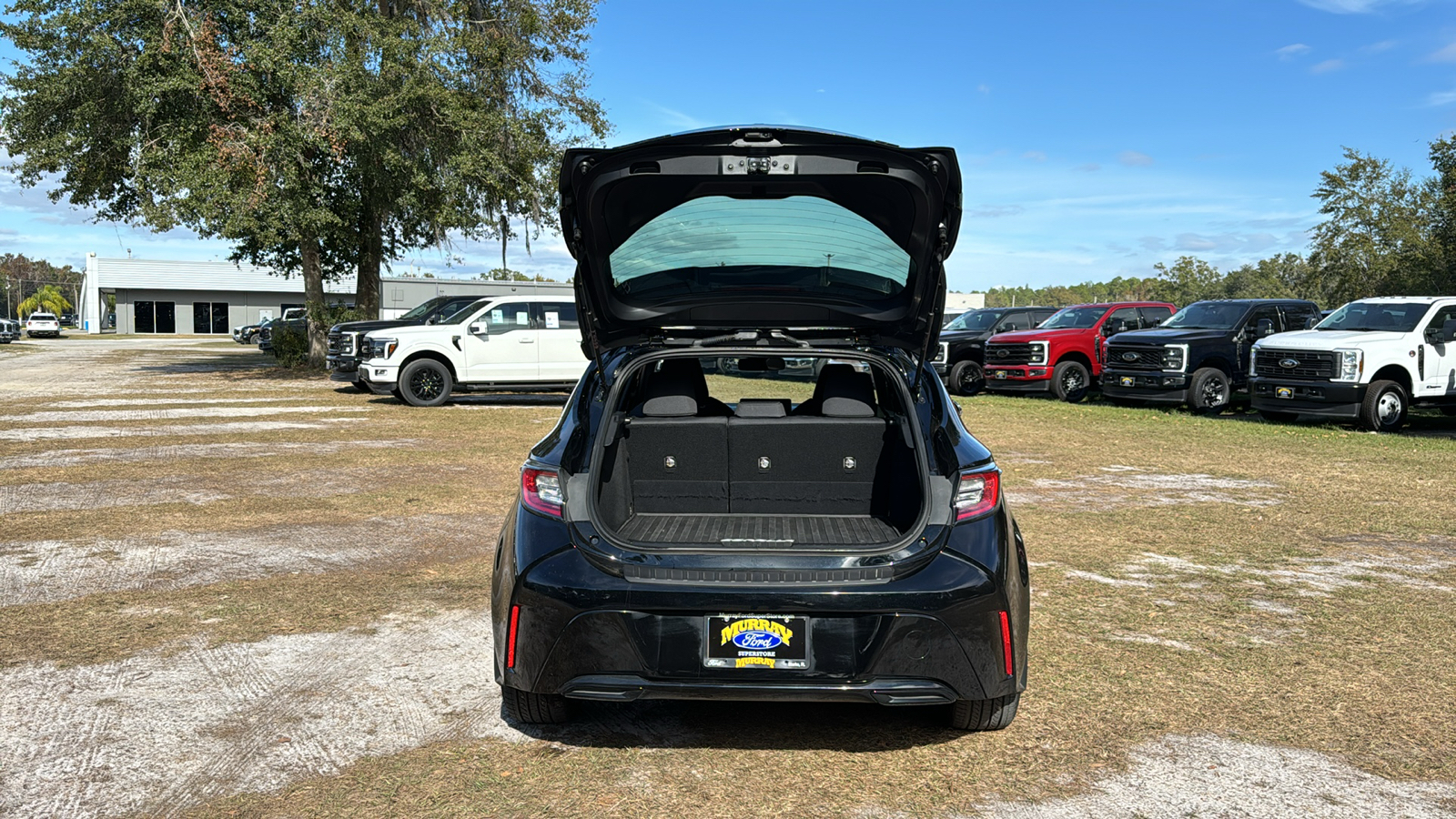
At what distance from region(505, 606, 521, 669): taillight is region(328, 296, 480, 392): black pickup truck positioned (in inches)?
636

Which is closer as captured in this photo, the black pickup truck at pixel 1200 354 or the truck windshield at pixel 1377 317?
the truck windshield at pixel 1377 317


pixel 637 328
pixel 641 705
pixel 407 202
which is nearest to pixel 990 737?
pixel 641 705

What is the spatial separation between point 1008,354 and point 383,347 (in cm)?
1144

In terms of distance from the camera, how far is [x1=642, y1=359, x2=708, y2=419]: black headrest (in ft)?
16.3

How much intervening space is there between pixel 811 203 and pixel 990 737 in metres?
2.21

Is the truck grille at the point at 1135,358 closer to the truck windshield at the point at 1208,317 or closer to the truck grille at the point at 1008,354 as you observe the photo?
the truck windshield at the point at 1208,317

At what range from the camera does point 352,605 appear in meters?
5.84

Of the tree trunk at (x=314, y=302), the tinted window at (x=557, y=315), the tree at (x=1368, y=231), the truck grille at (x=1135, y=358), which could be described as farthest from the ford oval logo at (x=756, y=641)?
the tree at (x=1368, y=231)

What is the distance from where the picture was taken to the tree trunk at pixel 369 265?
28.2 m

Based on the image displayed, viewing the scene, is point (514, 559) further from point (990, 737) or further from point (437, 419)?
point (437, 419)

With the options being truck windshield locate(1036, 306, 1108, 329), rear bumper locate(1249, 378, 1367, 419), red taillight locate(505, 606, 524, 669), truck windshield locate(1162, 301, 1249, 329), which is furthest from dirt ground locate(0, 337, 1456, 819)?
truck windshield locate(1036, 306, 1108, 329)

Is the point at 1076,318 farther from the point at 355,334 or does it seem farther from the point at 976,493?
the point at 976,493

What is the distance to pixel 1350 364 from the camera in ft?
51.0

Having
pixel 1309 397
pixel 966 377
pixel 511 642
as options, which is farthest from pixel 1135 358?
pixel 511 642
